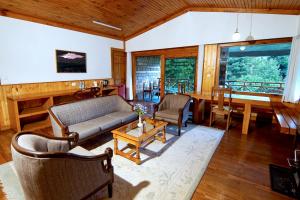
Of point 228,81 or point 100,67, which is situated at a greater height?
point 100,67

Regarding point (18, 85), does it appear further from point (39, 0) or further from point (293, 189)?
point (293, 189)

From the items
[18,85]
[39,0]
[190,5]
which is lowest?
[18,85]

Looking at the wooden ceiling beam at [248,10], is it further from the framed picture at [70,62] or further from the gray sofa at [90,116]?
the framed picture at [70,62]

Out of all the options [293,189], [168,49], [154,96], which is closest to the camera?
[293,189]

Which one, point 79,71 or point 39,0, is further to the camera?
point 79,71

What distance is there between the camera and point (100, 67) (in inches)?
231

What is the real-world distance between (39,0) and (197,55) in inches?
169

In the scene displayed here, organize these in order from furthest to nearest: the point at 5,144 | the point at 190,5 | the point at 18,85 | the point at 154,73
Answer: the point at 154,73 < the point at 190,5 < the point at 18,85 < the point at 5,144

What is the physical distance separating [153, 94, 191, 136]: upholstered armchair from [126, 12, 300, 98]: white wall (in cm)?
147

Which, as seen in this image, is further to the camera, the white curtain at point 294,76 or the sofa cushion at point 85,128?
the white curtain at point 294,76

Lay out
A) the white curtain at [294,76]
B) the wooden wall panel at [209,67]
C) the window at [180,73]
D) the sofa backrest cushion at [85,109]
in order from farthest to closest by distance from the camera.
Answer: the window at [180,73] → the wooden wall panel at [209,67] → the white curtain at [294,76] → the sofa backrest cushion at [85,109]

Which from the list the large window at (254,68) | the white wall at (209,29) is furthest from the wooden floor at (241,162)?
the white wall at (209,29)

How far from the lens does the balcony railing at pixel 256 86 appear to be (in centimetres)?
491

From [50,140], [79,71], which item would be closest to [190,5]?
[79,71]
